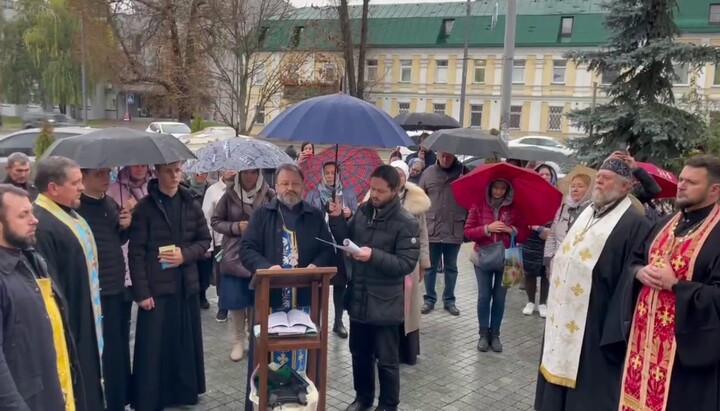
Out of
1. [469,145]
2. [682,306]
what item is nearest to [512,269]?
[469,145]

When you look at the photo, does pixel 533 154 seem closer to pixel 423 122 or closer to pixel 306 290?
pixel 423 122

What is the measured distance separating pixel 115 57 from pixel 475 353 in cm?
2122

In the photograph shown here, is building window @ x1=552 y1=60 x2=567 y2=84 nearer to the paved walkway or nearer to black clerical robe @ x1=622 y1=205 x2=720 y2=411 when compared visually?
the paved walkway

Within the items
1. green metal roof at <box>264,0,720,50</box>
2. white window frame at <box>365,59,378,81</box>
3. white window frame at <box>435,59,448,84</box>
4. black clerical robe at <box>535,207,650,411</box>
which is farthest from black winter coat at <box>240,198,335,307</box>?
white window frame at <box>365,59,378,81</box>

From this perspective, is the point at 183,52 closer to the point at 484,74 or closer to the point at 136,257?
the point at 136,257

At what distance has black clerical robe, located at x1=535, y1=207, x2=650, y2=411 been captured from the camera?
164 inches

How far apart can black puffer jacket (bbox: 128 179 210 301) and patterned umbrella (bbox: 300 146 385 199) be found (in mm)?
1288

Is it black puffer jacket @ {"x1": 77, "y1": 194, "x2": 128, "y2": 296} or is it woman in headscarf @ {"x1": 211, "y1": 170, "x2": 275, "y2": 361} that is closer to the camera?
black puffer jacket @ {"x1": 77, "y1": 194, "x2": 128, "y2": 296}

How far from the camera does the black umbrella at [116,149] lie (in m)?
4.29

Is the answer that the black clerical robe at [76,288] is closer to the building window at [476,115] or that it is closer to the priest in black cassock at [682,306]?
the priest in black cassock at [682,306]

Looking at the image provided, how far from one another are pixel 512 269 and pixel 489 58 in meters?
38.1

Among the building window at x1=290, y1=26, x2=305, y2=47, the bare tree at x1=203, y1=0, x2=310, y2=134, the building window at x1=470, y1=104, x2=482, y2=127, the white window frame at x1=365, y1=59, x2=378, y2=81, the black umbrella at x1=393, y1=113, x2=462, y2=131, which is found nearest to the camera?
the bare tree at x1=203, y1=0, x2=310, y2=134

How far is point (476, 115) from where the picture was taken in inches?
1720

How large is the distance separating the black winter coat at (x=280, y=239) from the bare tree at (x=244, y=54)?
25.9ft
